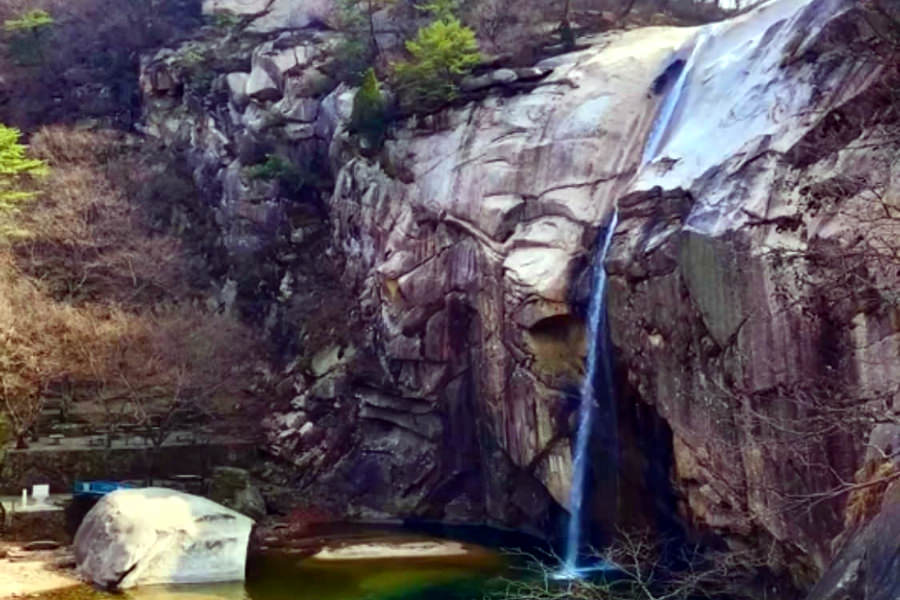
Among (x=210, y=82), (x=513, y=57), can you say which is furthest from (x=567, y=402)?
(x=210, y=82)

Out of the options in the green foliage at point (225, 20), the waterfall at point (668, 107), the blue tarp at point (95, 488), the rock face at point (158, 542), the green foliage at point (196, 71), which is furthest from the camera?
the green foliage at point (225, 20)

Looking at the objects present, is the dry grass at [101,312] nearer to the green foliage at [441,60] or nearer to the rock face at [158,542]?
the rock face at [158,542]

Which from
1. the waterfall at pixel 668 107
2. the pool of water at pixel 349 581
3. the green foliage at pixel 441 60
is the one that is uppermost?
the green foliage at pixel 441 60

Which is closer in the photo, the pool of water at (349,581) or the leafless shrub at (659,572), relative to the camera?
the leafless shrub at (659,572)

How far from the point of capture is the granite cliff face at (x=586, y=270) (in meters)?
14.5

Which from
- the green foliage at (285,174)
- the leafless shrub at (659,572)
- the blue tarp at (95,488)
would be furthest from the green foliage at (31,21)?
the leafless shrub at (659,572)

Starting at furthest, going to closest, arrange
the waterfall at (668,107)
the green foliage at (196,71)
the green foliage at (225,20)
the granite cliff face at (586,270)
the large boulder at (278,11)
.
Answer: the green foliage at (225,20)
the green foliage at (196,71)
the large boulder at (278,11)
the waterfall at (668,107)
the granite cliff face at (586,270)

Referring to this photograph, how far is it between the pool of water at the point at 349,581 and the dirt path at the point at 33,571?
521 mm

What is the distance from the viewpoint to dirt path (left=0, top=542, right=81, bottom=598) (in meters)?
18.0

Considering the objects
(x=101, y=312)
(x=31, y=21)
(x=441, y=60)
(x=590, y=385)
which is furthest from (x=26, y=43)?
(x=590, y=385)

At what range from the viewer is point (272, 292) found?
1245 inches

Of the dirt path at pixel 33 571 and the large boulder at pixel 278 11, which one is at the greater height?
the large boulder at pixel 278 11

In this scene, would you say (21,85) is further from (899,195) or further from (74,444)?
(899,195)

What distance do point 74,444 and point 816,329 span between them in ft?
62.0
